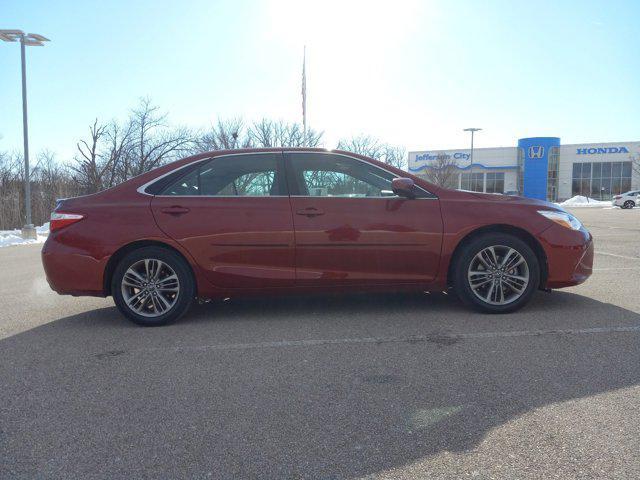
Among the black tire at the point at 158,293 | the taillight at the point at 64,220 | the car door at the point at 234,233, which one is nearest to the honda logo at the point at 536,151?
the car door at the point at 234,233

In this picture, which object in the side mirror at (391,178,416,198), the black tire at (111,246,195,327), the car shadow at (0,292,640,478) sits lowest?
the car shadow at (0,292,640,478)

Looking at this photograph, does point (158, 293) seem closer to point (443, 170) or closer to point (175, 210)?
point (175, 210)

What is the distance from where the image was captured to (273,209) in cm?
486

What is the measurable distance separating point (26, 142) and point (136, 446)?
19.5 meters

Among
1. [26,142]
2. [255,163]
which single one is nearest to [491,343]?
[255,163]

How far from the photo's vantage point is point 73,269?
4824 mm

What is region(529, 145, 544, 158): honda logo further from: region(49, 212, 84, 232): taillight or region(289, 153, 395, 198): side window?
region(49, 212, 84, 232): taillight

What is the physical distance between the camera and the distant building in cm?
6206

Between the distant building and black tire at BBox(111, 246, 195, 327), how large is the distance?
59.0 meters

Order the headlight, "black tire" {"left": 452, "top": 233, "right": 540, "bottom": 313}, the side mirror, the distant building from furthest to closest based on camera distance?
the distant building → the headlight → "black tire" {"left": 452, "top": 233, "right": 540, "bottom": 313} → the side mirror

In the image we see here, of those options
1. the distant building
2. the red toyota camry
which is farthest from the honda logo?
the red toyota camry

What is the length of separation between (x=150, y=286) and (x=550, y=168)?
6692 centimetres

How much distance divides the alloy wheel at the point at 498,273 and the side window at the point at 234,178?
1.97 meters

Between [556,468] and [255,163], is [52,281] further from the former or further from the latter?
[556,468]
